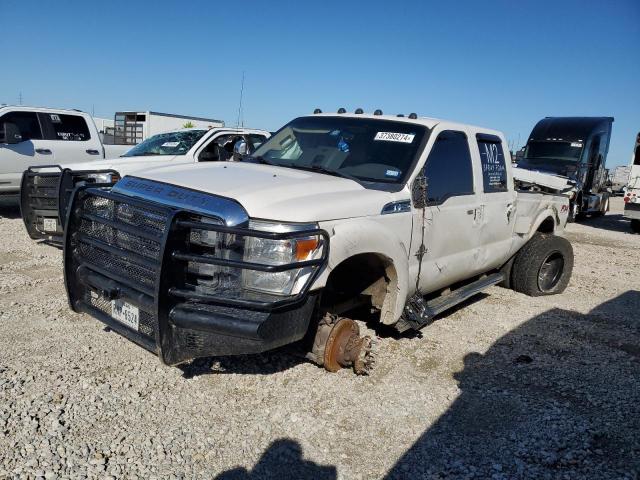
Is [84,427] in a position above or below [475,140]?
below

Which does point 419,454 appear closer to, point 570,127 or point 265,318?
point 265,318

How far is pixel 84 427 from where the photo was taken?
314cm

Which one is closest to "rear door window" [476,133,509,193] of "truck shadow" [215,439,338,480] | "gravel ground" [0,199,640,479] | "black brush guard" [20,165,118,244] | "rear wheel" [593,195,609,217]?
"gravel ground" [0,199,640,479]

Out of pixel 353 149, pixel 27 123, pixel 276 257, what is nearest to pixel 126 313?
pixel 276 257

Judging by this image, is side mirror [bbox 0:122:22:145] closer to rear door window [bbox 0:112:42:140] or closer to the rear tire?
rear door window [bbox 0:112:42:140]

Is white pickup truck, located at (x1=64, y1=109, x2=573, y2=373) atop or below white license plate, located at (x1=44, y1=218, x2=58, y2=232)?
atop

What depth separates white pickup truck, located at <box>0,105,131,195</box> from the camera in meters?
9.62

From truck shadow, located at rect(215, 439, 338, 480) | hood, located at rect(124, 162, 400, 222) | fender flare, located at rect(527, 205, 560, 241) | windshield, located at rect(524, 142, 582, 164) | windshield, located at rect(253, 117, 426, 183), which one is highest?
windshield, located at rect(524, 142, 582, 164)

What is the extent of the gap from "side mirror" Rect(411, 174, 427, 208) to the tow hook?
1.06 m

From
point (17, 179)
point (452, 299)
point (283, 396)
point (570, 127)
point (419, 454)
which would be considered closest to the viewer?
point (419, 454)

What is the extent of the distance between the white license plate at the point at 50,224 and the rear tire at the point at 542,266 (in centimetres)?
597

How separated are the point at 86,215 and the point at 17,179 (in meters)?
7.31

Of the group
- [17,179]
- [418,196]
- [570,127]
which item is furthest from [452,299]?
[570,127]

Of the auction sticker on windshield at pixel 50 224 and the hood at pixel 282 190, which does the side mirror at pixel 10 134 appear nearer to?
the auction sticker on windshield at pixel 50 224
